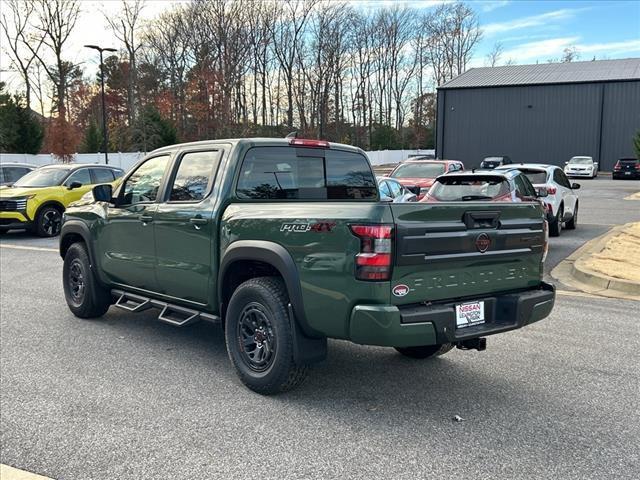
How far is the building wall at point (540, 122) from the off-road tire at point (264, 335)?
48.9 metres

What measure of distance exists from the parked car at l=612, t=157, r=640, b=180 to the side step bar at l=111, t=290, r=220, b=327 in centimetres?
3874

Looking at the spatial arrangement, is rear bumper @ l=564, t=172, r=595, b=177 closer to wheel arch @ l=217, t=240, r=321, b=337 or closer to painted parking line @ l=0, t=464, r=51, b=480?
wheel arch @ l=217, t=240, r=321, b=337

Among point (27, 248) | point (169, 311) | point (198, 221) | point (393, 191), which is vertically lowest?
point (27, 248)

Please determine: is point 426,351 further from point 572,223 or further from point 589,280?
point 572,223

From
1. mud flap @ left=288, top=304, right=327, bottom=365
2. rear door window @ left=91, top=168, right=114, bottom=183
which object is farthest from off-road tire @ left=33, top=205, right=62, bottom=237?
mud flap @ left=288, top=304, right=327, bottom=365

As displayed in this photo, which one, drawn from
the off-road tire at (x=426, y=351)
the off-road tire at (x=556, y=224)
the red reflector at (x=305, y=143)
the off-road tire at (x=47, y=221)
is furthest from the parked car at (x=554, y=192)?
the off-road tire at (x=47, y=221)

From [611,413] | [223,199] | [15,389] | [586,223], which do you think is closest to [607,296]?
[611,413]

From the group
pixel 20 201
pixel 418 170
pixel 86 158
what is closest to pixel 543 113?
pixel 86 158

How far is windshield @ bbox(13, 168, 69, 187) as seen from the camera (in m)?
14.3

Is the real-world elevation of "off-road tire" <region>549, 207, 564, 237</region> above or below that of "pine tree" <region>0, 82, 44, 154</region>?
below

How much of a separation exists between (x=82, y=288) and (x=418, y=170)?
10.3 metres

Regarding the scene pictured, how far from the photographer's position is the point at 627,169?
37.8 meters

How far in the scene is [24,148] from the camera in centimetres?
4109

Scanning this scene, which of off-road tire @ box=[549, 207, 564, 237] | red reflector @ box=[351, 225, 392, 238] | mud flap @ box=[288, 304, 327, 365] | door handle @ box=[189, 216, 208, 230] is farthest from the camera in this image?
off-road tire @ box=[549, 207, 564, 237]
